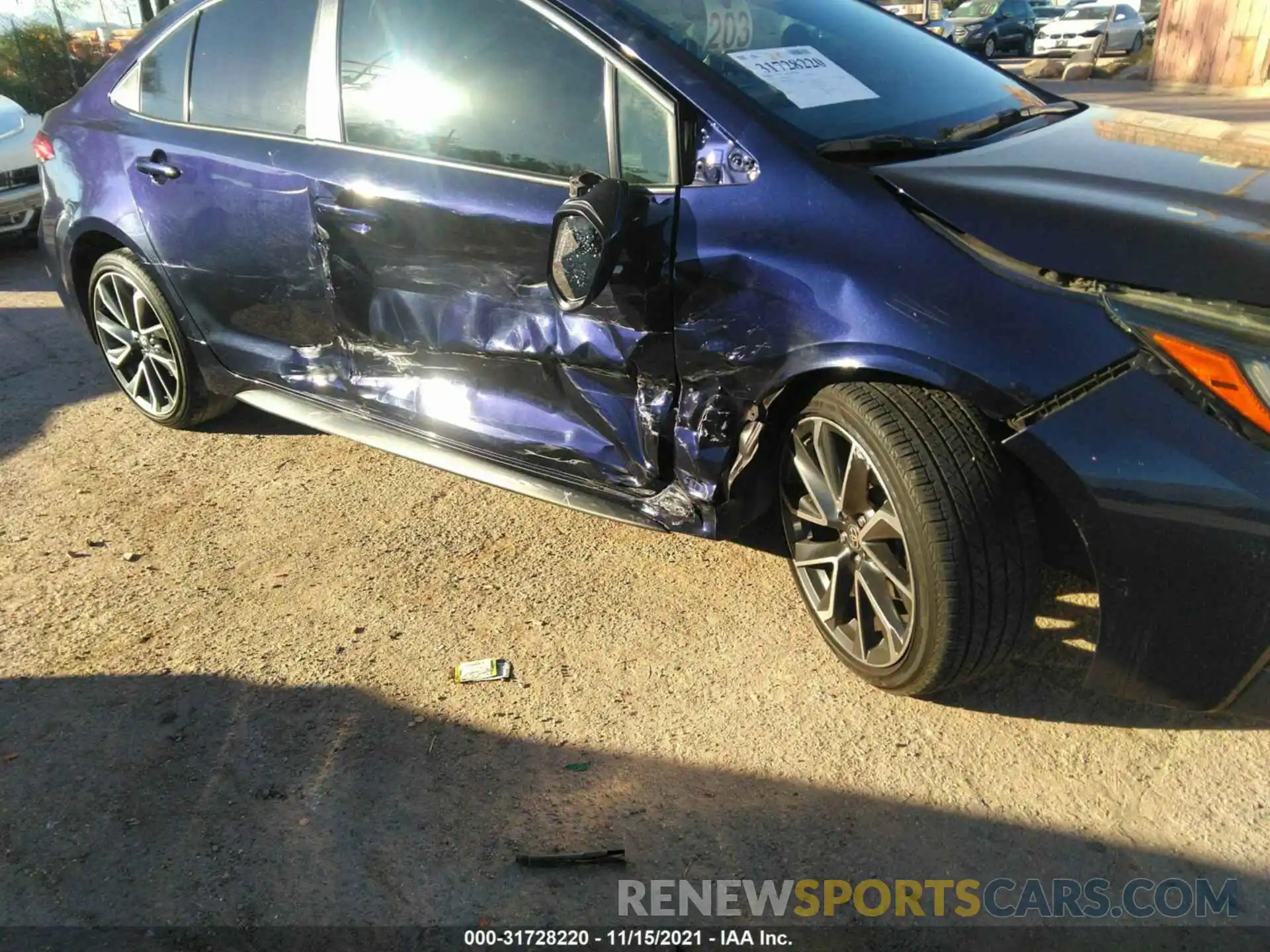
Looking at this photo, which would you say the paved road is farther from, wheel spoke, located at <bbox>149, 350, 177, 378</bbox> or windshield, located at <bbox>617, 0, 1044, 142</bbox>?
wheel spoke, located at <bbox>149, 350, 177, 378</bbox>

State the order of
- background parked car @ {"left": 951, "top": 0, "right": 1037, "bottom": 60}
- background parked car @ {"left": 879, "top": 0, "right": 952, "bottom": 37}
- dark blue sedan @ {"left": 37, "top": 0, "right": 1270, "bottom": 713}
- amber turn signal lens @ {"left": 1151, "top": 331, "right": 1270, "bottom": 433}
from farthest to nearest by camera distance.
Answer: background parked car @ {"left": 951, "top": 0, "right": 1037, "bottom": 60}, background parked car @ {"left": 879, "top": 0, "right": 952, "bottom": 37}, dark blue sedan @ {"left": 37, "top": 0, "right": 1270, "bottom": 713}, amber turn signal lens @ {"left": 1151, "top": 331, "right": 1270, "bottom": 433}

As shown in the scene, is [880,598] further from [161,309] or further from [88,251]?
[88,251]

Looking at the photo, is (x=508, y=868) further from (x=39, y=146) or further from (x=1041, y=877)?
(x=39, y=146)

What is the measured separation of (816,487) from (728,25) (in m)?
1.37

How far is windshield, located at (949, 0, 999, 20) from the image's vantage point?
86.3ft

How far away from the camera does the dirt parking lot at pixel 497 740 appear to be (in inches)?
87.7

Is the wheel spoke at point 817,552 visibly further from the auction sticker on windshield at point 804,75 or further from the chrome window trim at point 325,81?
the chrome window trim at point 325,81

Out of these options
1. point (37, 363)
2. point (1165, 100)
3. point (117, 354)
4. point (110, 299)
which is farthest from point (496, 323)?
point (1165, 100)

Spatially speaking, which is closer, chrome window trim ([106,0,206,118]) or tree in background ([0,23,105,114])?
chrome window trim ([106,0,206,118])

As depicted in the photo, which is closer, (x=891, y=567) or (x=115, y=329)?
(x=891, y=567)

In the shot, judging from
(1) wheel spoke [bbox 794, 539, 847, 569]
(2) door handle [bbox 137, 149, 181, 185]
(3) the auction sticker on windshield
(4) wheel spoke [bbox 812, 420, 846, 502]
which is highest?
(3) the auction sticker on windshield

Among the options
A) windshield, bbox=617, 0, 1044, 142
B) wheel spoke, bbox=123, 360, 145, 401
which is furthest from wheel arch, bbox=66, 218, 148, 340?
windshield, bbox=617, 0, 1044, 142

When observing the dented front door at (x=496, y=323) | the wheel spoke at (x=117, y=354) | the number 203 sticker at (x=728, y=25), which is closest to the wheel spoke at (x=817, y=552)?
the dented front door at (x=496, y=323)

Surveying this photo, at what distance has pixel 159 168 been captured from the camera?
3.82 meters
